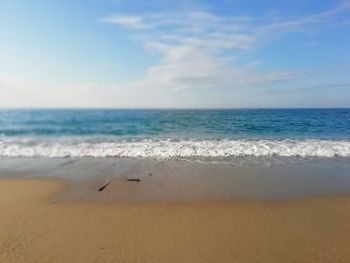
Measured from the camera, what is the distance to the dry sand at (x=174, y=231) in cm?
368

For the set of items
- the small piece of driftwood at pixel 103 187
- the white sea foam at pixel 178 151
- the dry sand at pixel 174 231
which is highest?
the white sea foam at pixel 178 151

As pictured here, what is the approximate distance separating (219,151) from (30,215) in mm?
7709

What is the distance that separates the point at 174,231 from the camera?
432cm

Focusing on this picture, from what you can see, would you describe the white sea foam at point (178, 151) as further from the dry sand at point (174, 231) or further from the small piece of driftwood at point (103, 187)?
the dry sand at point (174, 231)

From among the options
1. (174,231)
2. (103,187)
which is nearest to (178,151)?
(103,187)

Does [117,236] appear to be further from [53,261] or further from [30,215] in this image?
[30,215]

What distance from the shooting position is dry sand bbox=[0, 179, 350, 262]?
3.68 metres

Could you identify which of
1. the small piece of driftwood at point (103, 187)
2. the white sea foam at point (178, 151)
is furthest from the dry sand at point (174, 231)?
the white sea foam at point (178, 151)

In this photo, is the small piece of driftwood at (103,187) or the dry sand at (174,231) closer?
the dry sand at (174,231)

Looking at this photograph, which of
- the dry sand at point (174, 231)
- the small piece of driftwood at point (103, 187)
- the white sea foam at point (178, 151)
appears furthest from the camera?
the white sea foam at point (178, 151)

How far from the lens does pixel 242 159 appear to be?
32.1ft

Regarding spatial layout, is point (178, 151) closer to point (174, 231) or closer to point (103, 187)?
point (103, 187)

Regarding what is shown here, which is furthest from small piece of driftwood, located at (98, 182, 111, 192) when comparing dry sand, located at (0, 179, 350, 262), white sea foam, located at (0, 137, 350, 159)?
white sea foam, located at (0, 137, 350, 159)

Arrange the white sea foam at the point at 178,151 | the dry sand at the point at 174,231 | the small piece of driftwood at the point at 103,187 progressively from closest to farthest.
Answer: the dry sand at the point at 174,231
the small piece of driftwood at the point at 103,187
the white sea foam at the point at 178,151
